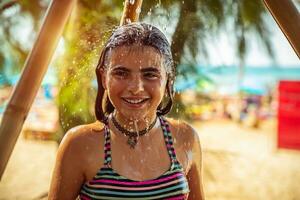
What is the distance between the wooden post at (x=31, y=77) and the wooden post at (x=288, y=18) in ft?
3.14

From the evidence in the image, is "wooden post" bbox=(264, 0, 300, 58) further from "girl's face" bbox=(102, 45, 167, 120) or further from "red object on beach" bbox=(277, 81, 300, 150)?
"red object on beach" bbox=(277, 81, 300, 150)

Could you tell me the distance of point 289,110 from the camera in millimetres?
8992

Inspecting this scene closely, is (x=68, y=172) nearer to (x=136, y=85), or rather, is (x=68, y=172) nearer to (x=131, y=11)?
(x=136, y=85)

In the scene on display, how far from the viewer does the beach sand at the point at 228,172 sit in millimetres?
6355

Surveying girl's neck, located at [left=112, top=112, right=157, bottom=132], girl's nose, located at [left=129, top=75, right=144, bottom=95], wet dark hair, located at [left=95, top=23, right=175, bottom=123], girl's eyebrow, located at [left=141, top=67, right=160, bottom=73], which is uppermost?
wet dark hair, located at [left=95, top=23, right=175, bottom=123]

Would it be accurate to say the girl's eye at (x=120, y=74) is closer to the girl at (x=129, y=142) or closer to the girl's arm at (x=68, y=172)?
the girl at (x=129, y=142)

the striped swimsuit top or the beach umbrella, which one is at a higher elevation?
the beach umbrella

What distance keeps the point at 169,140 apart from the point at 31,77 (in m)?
0.70

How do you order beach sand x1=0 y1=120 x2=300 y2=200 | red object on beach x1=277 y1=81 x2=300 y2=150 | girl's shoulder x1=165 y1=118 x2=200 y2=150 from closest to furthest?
girl's shoulder x1=165 y1=118 x2=200 y2=150
beach sand x1=0 y1=120 x2=300 y2=200
red object on beach x1=277 y1=81 x2=300 y2=150

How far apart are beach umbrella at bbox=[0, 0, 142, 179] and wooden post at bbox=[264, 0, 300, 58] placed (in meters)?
0.96

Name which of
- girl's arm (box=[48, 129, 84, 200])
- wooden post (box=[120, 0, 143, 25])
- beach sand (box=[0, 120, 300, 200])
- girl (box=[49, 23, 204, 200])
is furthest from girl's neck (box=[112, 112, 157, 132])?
beach sand (box=[0, 120, 300, 200])

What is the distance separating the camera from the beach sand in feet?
20.9

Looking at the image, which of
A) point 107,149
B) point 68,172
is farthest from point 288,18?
point 68,172

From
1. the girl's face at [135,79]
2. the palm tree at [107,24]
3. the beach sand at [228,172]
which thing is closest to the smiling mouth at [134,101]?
the girl's face at [135,79]
